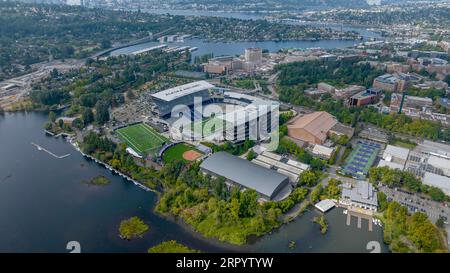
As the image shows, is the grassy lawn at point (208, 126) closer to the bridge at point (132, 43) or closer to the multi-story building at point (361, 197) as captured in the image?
the multi-story building at point (361, 197)

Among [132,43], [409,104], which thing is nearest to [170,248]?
[409,104]

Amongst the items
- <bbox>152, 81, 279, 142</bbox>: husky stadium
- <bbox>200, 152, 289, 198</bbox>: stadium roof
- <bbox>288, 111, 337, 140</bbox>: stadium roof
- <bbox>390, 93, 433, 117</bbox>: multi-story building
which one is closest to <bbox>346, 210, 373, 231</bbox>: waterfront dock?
<bbox>200, 152, 289, 198</bbox>: stadium roof

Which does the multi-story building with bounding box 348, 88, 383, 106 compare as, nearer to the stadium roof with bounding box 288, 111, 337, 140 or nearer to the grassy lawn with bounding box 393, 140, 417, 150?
the stadium roof with bounding box 288, 111, 337, 140

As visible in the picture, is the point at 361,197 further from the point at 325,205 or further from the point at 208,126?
the point at 208,126

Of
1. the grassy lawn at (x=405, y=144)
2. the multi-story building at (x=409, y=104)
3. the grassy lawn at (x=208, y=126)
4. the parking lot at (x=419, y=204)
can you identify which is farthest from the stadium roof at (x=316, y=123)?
the multi-story building at (x=409, y=104)


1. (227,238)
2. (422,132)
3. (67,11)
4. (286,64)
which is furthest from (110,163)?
(67,11)

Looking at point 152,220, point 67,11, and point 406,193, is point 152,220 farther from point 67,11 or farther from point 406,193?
point 67,11
